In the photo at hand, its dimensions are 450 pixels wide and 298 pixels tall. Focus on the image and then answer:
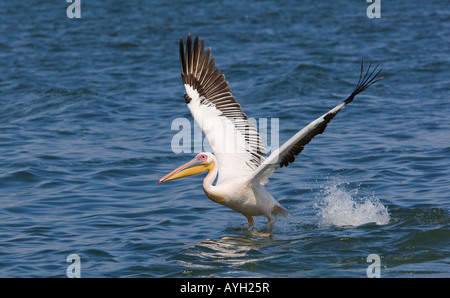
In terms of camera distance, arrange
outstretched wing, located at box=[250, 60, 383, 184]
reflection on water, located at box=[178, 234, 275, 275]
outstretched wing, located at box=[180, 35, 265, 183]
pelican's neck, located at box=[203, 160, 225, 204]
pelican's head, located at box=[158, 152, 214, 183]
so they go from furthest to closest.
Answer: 1. outstretched wing, located at box=[180, 35, 265, 183]
2. pelican's head, located at box=[158, 152, 214, 183]
3. pelican's neck, located at box=[203, 160, 225, 204]
4. outstretched wing, located at box=[250, 60, 383, 184]
5. reflection on water, located at box=[178, 234, 275, 275]

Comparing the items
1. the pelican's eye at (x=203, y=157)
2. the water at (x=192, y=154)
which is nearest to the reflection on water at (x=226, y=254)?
A: the water at (x=192, y=154)

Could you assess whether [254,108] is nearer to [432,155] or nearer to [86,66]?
[432,155]

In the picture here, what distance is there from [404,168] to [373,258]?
291 centimetres

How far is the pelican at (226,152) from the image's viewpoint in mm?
7422


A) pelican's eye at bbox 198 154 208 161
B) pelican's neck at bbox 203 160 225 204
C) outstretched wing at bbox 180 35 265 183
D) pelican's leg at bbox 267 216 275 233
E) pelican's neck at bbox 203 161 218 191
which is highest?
outstretched wing at bbox 180 35 265 183

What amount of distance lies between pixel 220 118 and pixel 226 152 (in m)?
0.41

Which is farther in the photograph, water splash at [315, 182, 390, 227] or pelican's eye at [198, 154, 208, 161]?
pelican's eye at [198, 154, 208, 161]

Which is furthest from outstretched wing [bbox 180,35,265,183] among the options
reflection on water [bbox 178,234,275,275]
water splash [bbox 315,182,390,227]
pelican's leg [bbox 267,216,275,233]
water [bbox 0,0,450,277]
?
water splash [bbox 315,182,390,227]

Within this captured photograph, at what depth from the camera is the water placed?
6.77m

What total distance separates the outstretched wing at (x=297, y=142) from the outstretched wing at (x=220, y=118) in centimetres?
39

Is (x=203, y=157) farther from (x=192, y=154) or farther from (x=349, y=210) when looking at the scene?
(x=192, y=154)

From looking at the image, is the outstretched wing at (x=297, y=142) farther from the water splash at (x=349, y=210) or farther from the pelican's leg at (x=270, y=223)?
the water splash at (x=349, y=210)

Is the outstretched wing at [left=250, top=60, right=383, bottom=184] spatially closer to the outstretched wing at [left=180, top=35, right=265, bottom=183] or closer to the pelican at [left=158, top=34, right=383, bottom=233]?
the pelican at [left=158, top=34, right=383, bottom=233]
